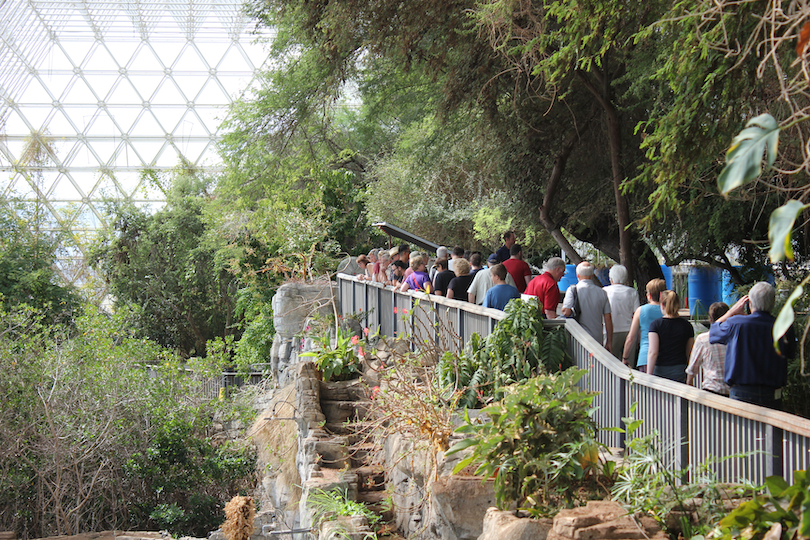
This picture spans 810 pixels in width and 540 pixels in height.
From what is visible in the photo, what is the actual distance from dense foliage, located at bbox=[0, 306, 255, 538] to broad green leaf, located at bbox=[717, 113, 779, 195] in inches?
628

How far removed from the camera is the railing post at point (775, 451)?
3.63 metres

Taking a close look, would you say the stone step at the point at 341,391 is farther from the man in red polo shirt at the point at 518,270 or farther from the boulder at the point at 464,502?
the boulder at the point at 464,502

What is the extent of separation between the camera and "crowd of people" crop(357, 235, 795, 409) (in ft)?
16.3

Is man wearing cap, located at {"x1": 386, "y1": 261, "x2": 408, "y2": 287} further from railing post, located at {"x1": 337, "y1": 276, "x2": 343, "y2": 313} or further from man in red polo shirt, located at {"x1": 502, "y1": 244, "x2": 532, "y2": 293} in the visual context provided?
railing post, located at {"x1": 337, "y1": 276, "x2": 343, "y2": 313}

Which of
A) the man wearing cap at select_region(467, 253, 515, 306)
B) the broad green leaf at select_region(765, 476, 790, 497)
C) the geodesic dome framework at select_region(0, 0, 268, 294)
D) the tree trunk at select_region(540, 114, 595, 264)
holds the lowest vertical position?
the broad green leaf at select_region(765, 476, 790, 497)

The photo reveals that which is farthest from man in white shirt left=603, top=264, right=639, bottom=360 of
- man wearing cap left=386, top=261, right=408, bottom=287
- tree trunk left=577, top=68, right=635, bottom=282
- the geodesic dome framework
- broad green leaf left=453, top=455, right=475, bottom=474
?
the geodesic dome framework

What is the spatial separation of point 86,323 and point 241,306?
367 inches

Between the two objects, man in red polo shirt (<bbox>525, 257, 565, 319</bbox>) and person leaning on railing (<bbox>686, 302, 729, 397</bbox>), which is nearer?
person leaning on railing (<bbox>686, 302, 729, 397</bbox>)

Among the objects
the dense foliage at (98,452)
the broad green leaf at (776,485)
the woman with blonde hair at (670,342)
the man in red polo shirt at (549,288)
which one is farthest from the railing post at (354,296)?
the broad green leaf at (776,485)

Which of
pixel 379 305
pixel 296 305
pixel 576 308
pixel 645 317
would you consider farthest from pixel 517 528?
pixel 296 305

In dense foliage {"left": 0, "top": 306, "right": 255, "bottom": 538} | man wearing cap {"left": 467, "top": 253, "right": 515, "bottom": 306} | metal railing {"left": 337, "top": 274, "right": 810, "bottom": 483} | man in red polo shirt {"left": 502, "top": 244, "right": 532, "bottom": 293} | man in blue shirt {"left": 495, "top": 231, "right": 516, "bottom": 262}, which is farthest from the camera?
dense foliage {"left": 0, "top": 306, "right": 255, "bottom": 538}

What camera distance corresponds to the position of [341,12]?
35.4 ft

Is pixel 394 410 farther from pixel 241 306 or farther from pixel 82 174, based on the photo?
pixel 82 174

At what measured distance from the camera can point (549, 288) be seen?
298 inches
